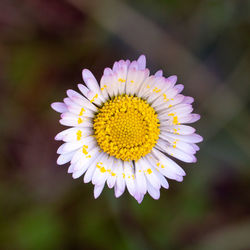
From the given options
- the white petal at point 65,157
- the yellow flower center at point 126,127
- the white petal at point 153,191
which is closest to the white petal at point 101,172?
the yellow flower center at point 126,127

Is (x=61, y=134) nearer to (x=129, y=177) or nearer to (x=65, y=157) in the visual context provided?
(x=65, y=157)

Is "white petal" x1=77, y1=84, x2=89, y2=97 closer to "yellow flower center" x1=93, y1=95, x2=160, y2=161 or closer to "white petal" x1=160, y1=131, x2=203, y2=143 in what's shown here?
"yellow flower center" x1=93, y1=95, x2=160, y2=161

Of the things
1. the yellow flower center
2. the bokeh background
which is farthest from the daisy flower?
the bokeh background

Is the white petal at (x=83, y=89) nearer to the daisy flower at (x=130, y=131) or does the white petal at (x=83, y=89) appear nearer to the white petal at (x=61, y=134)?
the daisy flower at (x=130, y=131)

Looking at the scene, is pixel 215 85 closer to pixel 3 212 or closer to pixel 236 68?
pixel 236 68

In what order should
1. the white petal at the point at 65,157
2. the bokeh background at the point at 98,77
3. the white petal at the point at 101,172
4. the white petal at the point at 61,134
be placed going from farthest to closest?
the bokeh background at the point at 98,77, the white petal at the point at 101,172, the white petal at the point at 65,157, the white petal at the point at 61,134

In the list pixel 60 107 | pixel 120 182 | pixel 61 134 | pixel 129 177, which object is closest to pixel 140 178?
pixel 129 177
